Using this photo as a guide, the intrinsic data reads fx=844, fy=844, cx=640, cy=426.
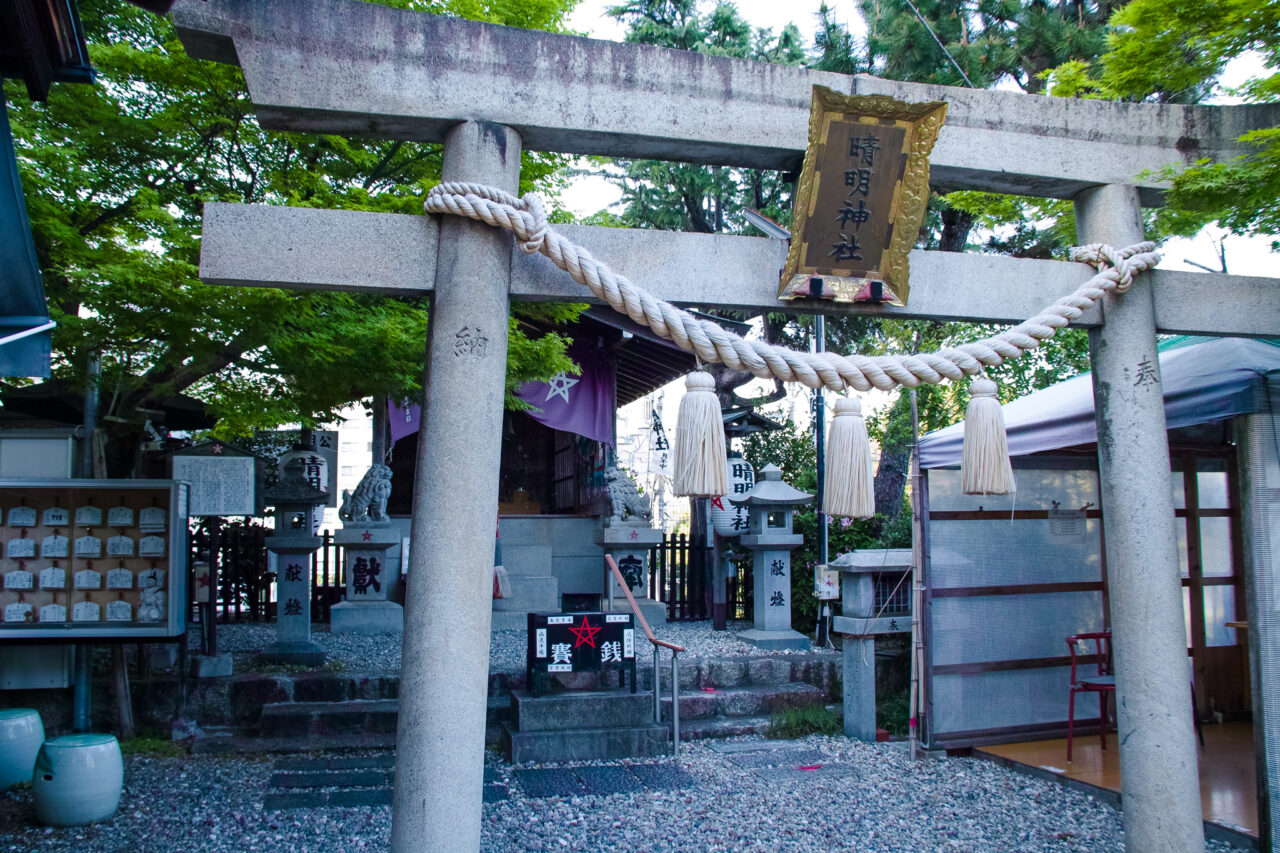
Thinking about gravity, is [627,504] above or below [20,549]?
above

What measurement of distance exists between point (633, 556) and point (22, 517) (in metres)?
6.69

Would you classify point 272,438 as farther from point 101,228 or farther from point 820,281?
point 820,281

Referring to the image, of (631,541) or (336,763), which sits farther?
(631,541)

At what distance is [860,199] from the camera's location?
378cm

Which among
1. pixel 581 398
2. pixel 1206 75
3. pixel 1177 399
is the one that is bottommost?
pixel 1177 399

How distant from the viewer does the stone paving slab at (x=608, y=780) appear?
5.78 meters

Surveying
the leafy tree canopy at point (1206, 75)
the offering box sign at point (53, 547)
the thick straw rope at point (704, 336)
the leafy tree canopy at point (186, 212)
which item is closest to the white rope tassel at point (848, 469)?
the thick straw rope at point (704, 336)

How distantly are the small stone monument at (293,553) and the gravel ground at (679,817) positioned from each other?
6.34ft

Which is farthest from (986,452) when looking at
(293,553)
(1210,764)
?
(293,553)

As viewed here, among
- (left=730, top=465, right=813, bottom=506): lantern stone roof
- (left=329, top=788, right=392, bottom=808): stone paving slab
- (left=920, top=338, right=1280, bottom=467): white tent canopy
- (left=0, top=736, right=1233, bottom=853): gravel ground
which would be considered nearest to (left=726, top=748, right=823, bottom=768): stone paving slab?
(left=0, top=736, right=1233, bottom=853): gravel ground

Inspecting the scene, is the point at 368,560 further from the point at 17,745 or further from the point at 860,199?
the point at 860,199

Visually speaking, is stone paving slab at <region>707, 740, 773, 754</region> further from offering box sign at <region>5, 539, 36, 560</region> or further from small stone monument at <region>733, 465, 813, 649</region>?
offering box sign at <region>5, 539, 36, 560</region>

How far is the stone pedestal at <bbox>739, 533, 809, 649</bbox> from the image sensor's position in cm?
963

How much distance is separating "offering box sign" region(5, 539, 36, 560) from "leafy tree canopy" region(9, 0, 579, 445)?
1202 millimetres
